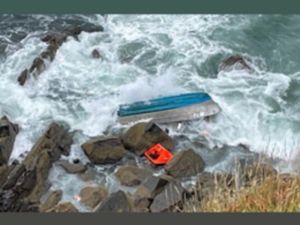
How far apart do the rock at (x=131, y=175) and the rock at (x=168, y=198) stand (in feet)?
1.13

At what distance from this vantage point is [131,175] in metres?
5.29

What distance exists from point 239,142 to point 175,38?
1.58 m

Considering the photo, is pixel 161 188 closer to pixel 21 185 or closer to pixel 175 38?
pixel 21 185

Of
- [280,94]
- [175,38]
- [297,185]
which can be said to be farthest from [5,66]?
[297,185]

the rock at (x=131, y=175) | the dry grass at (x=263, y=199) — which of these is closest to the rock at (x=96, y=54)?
the rock at (x=131, y=175)

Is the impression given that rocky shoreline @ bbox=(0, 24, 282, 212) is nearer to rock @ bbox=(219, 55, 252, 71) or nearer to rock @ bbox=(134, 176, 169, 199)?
rock @ bbox=(134, 176, 169, 199)

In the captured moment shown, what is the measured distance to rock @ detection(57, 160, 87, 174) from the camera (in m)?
5.45

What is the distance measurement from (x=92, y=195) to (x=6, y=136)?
1200 mm

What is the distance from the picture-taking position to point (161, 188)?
16.1 ft

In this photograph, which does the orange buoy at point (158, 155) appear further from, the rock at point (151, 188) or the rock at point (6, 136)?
the rock at point (6, 136)

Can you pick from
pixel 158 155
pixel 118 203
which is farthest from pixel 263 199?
pixel 158 155

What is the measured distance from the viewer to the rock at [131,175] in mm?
5209

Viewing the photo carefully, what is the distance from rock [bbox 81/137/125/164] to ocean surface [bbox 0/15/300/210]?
120 millimetres

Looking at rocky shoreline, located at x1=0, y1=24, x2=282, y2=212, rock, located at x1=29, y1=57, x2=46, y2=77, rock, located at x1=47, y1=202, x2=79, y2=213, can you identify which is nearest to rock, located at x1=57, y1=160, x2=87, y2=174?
rocky shoreline, located at x1=0, y1=24, x2=282, y2=212
